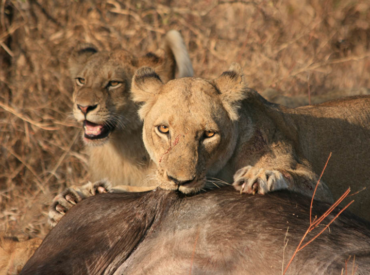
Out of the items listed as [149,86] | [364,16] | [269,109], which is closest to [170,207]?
[149,86]

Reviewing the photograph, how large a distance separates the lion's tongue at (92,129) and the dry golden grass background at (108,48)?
0.76 metres

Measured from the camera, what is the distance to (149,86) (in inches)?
133

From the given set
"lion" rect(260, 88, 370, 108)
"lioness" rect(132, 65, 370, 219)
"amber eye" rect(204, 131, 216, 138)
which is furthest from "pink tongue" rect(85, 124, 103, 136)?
"lion" rect(260, 88, 370, 108)

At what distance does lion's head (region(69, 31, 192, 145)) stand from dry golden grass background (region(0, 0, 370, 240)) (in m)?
0.83

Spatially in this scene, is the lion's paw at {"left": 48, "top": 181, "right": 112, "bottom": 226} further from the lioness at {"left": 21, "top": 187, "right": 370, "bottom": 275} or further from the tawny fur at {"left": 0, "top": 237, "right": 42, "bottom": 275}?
the lioness at {"left": 21, "top": 187, "right": 370, "bottom": 275}

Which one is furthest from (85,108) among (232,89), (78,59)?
(232,89)

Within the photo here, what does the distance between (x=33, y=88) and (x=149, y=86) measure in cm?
290

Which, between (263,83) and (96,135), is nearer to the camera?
(96,135)

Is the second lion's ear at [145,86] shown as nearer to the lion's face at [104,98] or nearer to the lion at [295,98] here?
the lion's face at [104,98]

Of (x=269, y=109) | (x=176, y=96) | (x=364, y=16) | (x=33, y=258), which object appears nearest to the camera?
(x=33, y=258)

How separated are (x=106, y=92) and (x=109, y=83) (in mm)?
109

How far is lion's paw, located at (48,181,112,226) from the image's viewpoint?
3.01 metres

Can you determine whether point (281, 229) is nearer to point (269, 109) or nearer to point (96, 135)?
point (269, 109)

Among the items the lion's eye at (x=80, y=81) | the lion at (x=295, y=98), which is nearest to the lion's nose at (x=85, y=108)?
the lion's eye at (x=80, y=81)
